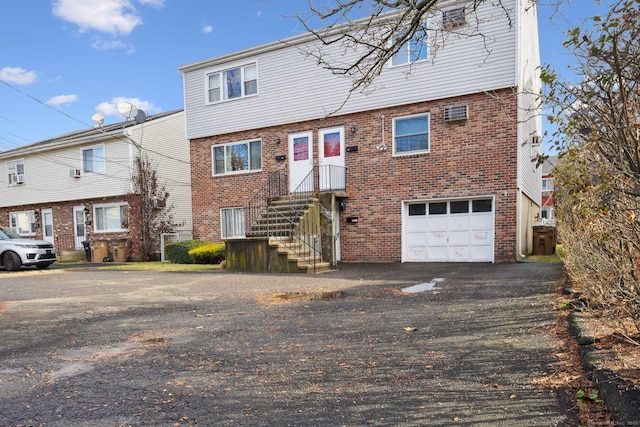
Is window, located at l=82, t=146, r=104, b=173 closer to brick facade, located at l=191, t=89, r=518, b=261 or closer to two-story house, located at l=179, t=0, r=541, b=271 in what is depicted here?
two-story house, located at l=179, t=0, r=541, b=271

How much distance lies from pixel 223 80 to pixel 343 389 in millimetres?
15550

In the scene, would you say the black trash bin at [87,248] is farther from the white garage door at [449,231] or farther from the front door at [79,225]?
the white garage door at [449,231]

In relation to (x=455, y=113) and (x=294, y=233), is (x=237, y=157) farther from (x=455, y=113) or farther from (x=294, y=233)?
(x=455, y=113)

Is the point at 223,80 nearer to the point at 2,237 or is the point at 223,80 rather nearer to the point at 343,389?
the point at 2,237

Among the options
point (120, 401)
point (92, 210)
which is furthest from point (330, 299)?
point (92, 210)

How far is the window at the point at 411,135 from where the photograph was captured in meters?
13.3

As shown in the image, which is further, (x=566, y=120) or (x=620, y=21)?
(x=566, y=120)

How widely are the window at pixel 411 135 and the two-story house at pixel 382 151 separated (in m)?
0.03

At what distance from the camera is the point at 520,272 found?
30.7 feet

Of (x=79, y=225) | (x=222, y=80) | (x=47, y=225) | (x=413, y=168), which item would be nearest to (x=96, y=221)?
(x=79, y=225)

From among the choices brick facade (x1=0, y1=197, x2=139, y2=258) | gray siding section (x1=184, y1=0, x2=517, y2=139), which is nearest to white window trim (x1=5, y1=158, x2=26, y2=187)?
brick facade (x1=0, y1=197, x2=139, y2=258)

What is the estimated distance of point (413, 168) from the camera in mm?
13344

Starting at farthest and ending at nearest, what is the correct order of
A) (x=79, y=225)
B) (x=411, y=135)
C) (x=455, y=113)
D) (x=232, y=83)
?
(x=79, y=225)
(x=232, y=83)
(x=411, y=135)
(x=455, y=113)

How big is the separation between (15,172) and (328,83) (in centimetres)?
1959
